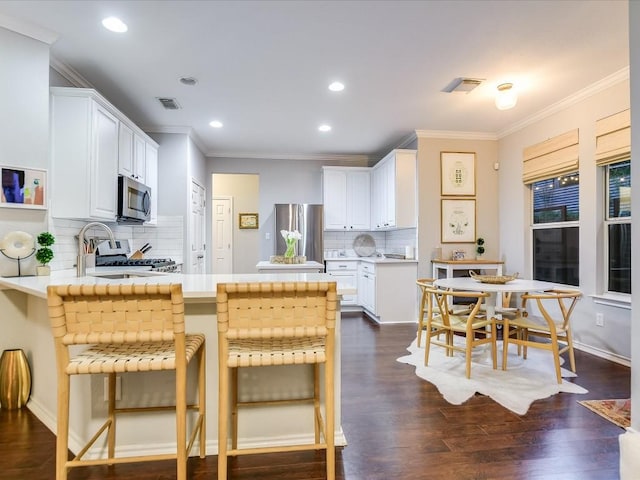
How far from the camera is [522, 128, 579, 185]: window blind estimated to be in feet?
12.6

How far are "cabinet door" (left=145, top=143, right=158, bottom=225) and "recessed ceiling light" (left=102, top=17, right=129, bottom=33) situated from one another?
1.89 metres

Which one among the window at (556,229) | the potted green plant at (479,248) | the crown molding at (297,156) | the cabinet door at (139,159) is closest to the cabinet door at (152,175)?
the cabinet door at (139,159)

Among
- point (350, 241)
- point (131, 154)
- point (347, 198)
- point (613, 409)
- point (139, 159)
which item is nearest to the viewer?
point (613, 409)

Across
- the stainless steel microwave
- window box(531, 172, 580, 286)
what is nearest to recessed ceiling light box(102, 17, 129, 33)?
the stainless steel microwave

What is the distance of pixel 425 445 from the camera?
201 centimetres

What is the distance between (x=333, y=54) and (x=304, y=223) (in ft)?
11.1

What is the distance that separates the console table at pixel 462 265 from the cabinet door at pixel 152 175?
12.4 feet

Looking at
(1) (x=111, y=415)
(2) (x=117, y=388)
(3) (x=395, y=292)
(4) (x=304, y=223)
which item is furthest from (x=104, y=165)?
(3) (x=395, y=292)

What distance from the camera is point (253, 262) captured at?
769 centimetres

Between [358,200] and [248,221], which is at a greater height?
[358,200]

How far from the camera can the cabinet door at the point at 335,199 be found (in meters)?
6.14

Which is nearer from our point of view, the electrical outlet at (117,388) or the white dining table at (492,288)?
the electrical outlet at (117,388)

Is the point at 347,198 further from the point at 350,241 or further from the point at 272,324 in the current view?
the point at 272,324

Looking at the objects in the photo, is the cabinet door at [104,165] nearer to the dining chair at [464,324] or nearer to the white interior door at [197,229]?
the white interior door at [197,229]
